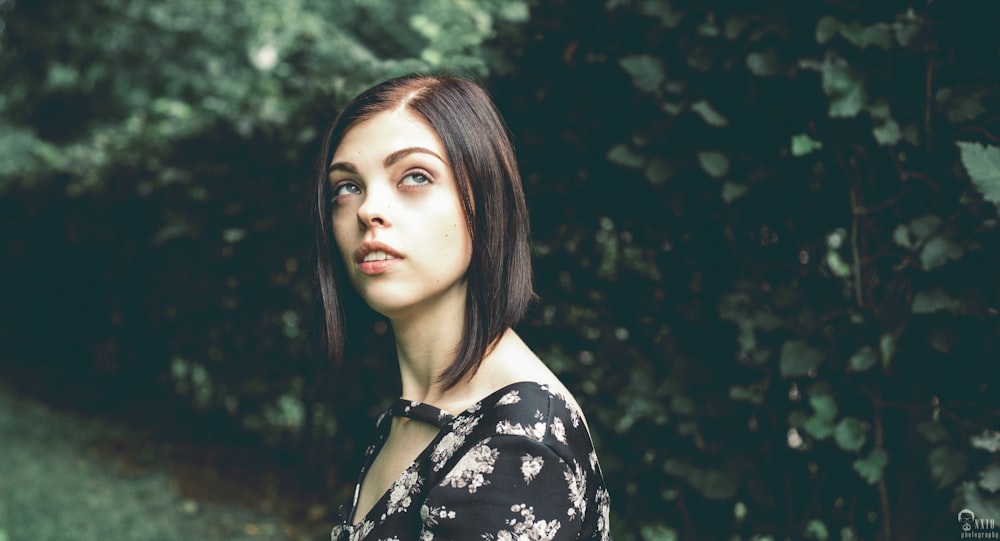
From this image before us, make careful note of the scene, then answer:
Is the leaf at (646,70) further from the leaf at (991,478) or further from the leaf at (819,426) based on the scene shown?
the leaf at (991,478)

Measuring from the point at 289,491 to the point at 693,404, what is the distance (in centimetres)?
354

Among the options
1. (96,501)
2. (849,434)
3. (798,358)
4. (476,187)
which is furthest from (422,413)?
(96,501)

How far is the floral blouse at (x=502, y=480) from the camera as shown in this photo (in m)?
1.31

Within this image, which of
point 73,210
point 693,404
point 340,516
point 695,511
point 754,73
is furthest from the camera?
point 73,210

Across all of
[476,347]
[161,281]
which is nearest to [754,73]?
[476,347]


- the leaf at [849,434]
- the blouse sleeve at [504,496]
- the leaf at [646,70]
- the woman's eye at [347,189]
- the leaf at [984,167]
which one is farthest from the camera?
the leaf at [646,70]

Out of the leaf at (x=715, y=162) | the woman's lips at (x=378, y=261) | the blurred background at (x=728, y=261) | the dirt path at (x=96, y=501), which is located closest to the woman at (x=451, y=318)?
the woman's lips at (x=378, y=261)

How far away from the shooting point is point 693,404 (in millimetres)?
2604

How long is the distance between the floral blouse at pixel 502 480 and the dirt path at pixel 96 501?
3.49 meters

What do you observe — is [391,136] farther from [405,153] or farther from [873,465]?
[873,465]

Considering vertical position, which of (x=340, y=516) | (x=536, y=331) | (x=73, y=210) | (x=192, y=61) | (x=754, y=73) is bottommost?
(x=340, y=516)

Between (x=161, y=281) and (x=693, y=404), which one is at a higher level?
(x=161, y=281)

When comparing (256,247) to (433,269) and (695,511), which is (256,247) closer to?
(695,511)

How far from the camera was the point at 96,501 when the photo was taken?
5.13m
